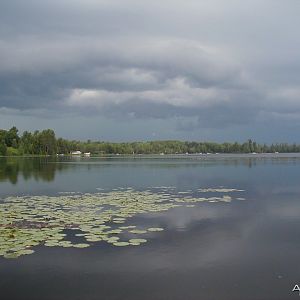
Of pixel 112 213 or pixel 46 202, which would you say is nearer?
pixel 112 213

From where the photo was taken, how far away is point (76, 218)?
51.0ft

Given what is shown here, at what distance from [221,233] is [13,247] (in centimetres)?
678

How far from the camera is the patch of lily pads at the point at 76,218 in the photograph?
39.1 ft

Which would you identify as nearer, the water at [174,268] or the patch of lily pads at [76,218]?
the water at [174,268]

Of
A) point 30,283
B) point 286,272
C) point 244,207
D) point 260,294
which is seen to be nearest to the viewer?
point 260,294

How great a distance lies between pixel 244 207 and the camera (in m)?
20.0

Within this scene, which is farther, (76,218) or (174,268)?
(76,218)

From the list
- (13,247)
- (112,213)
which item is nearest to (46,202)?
(112,213)

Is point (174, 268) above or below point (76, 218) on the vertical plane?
below

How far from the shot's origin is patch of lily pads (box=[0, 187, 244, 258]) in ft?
39.1

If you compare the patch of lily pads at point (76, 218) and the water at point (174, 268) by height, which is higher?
the patch of lily pads at point (76, 218)

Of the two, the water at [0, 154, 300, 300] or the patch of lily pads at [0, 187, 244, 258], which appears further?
the patch of lily pads at [0, 187, 244, 258]

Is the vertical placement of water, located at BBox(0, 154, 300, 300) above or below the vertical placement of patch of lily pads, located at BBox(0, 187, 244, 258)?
below

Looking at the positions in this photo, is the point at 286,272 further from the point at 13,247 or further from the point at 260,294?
the point at 13,247
